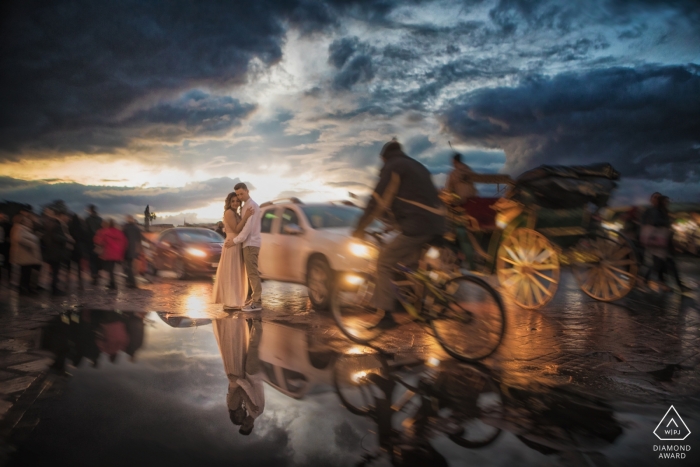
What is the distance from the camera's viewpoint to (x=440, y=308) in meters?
5.26

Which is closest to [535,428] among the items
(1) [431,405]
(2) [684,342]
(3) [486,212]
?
(1) [431,405]

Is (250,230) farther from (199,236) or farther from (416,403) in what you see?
(199,236)

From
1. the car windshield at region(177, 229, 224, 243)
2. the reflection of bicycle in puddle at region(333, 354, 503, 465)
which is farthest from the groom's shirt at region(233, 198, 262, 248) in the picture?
the car windshield at region(177, 229, 224, 243)

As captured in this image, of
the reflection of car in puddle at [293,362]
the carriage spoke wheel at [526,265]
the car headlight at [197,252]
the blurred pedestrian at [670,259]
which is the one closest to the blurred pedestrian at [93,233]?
the car headlight at [197,252]

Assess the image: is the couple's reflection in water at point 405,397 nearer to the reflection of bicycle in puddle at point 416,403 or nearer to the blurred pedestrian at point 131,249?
the reflection of bicycle in puddle at point 416,403

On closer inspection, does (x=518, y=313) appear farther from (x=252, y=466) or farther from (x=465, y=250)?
(x=252, y=466)

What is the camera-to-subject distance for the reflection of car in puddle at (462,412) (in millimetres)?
3068

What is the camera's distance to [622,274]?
26.7 feet

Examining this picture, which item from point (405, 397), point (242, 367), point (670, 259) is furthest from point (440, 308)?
point (670, 259)

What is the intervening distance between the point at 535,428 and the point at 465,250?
4722mm

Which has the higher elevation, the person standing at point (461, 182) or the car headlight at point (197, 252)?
the person standing at point (461, 182)

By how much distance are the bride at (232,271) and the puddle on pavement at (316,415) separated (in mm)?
3148

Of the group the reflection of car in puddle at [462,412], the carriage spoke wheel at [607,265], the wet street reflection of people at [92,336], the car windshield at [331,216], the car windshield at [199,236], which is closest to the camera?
the reflection of car in puddle at [462,412]

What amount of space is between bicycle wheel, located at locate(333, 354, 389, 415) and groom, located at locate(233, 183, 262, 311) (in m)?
3.65
